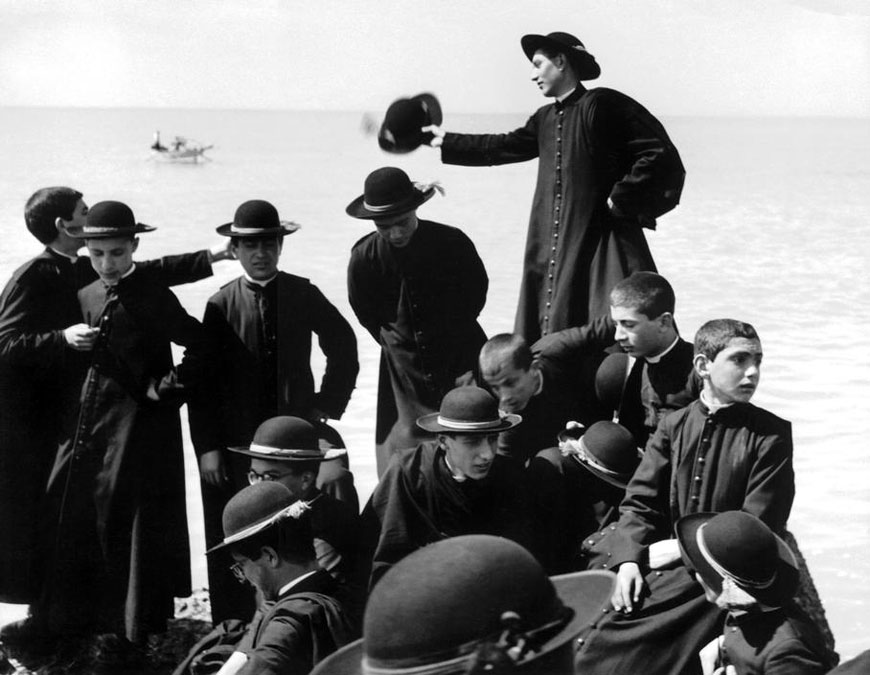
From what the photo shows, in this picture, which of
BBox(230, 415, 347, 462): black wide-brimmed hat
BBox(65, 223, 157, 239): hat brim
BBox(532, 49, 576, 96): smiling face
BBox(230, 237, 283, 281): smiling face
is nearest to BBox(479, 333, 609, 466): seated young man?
BBox(230, 415, 347, 462): black wide-brimmed hat

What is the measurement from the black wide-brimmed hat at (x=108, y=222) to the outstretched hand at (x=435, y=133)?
1.57m

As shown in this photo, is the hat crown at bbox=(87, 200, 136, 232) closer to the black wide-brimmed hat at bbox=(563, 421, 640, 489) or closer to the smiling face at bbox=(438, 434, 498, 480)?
the smiling face at bbox=(438, 434, 498, 480)

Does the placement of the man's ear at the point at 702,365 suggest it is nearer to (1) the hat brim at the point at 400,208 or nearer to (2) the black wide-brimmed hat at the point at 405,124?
(1) the hat brim at the point at 400,208

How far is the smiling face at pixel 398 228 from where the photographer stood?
6.11 meters

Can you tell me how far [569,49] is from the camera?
596cm

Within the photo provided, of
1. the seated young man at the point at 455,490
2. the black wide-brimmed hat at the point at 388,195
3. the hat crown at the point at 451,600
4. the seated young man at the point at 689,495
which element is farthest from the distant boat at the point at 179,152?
the hat crown at the point at 451,600

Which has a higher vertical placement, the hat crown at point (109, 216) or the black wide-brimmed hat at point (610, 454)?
the hat crown at point (109, 216)

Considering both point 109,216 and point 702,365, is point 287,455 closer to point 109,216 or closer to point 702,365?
point 109,216

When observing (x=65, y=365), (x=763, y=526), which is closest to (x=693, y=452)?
(x=763, y=526)

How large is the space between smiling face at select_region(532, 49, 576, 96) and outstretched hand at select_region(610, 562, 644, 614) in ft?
8.09

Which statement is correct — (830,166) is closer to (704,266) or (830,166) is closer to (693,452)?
(704,266)

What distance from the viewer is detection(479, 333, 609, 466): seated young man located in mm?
5406

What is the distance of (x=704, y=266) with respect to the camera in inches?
957

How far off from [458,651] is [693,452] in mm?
2785
